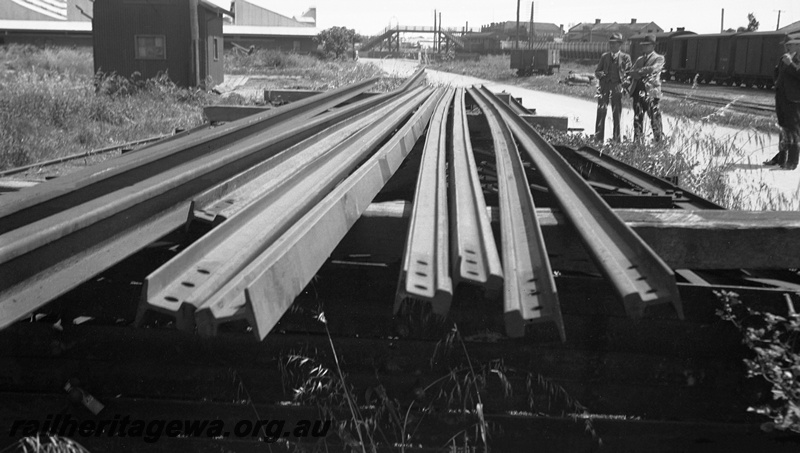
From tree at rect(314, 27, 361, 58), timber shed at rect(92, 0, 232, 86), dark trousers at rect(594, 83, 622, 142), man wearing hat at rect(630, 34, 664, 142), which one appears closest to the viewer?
man wearing hat at rect(630, 34, 664, 142)

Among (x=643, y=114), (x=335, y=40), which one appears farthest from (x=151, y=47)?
(x=335, y=40)

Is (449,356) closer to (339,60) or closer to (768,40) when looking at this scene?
(768,40)

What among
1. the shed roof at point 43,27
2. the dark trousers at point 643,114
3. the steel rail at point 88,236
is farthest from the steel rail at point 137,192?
the shed roof at point 43,27

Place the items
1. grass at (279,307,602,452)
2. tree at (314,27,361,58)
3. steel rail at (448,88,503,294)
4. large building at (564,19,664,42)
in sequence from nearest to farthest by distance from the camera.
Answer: steel rail at (448,88,503,294) < grass at (279,307,602,452) < tree at (314,27,361,58) < large building at (564,19,664,42)

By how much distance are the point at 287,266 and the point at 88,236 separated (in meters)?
0.84

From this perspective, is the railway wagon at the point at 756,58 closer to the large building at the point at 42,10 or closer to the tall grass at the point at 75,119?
the tall grass at the point at 75,119

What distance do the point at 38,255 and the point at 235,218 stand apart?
0.65 m

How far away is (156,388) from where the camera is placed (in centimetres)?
330

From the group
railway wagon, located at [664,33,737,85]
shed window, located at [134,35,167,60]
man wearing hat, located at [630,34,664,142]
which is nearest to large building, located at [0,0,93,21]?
shed window, located at [134,35,167,60]

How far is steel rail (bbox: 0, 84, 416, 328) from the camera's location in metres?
2.49

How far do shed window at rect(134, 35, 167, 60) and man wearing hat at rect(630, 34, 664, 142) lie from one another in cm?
1868

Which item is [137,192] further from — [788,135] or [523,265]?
[788,135]

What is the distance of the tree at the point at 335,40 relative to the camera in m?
61.8

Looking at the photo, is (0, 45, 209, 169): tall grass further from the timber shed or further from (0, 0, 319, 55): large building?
(0, 0, 319, 55): large building
